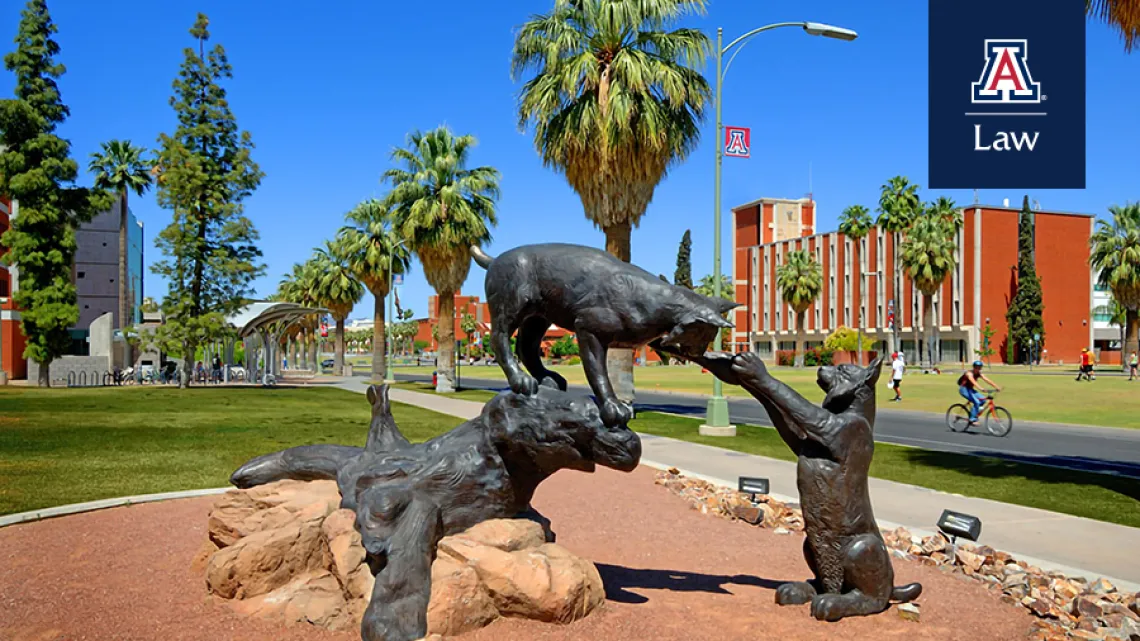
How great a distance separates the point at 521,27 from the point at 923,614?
16621 millimetres

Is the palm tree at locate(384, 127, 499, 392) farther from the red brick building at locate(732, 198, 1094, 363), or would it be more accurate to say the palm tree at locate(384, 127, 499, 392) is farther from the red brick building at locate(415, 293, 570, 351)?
the red brick building at locate(415, 293, 570, 351)

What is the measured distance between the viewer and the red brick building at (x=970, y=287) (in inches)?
2576

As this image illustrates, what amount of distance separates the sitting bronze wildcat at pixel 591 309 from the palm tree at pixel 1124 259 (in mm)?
60361

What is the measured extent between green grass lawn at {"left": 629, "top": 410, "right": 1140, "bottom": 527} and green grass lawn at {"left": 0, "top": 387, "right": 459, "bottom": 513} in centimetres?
787

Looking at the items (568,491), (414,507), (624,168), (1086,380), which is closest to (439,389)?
(624,168)

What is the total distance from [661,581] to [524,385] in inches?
77.2

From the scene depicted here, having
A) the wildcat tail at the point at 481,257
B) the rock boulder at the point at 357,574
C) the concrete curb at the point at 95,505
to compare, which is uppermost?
the wildcat tail at the point at 481,257

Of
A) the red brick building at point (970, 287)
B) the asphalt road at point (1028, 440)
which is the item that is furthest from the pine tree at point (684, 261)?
the asphalt road at point (1028, 440)

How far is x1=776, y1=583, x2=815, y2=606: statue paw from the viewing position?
5547mm

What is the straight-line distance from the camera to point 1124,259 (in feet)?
178

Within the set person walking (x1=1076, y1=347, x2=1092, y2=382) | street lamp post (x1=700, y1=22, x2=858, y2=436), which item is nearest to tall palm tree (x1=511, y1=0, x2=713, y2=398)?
street lamp post (x1=700, y1=22, x2=858, y2=436)

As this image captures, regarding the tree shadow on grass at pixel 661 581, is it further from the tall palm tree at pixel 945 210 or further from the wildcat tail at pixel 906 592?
the tall palm tree at pixel 945 210

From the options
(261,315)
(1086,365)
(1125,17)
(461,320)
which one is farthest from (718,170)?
(461,320)

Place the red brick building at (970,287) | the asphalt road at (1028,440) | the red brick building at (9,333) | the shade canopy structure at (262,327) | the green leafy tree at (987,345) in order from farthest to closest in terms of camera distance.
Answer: the red brick building at (970,287) → the green leafy tree at (987,345) → the red brick building at (9,333) → the shade canopy structure at (262,327) → the asphalt road at (1028,440)
